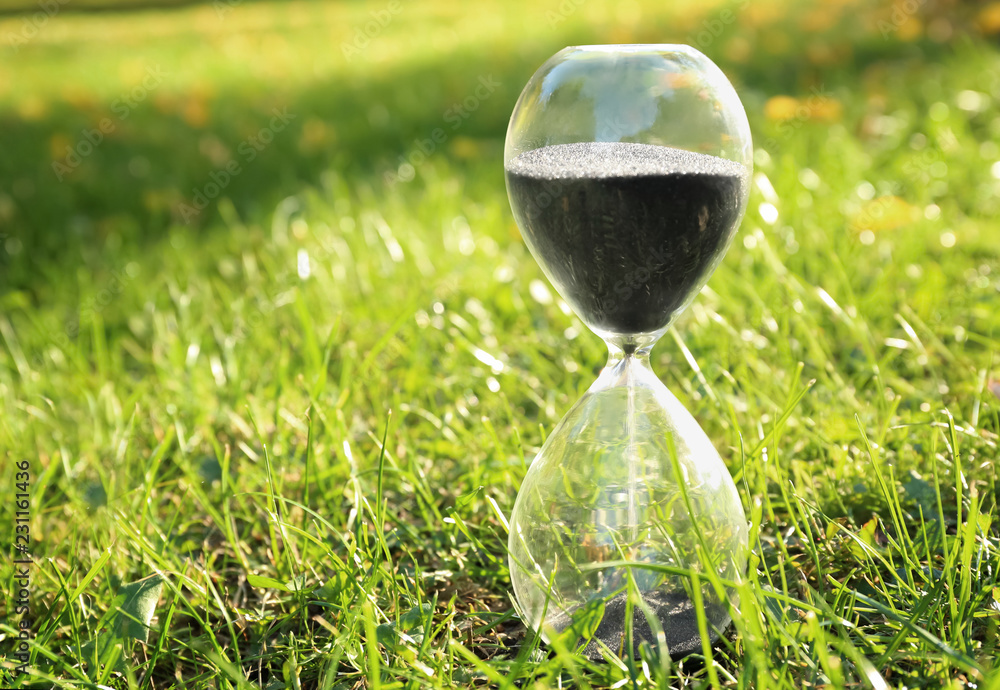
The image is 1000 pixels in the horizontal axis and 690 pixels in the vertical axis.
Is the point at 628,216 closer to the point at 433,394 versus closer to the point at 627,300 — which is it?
the point at 627,300

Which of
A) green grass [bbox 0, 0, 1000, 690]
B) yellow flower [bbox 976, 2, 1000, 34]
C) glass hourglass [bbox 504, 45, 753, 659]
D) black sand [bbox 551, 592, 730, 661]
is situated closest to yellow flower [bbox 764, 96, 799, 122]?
green grass [bbox 0, 0, 1000, 690]

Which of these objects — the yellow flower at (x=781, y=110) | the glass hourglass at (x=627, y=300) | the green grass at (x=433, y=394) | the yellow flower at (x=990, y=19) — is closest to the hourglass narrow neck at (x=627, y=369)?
the glass hourglass at (x=627, y=300)

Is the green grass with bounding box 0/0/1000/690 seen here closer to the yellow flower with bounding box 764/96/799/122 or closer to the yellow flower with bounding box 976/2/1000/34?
the yellow flower with bounding box 764/96/799/122

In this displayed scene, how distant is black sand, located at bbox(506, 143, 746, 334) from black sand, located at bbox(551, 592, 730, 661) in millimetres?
396

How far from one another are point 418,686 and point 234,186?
2999mm

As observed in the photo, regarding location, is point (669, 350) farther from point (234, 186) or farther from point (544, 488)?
point (234, 186)

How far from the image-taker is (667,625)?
131 centimetres

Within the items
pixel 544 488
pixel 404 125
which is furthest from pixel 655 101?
pixel 404 125

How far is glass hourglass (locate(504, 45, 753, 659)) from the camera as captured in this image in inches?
45.5

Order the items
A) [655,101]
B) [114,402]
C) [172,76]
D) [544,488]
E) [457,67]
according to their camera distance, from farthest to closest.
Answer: [172,76] < [457,67] < [114,402] < [544,488] < [655,101]

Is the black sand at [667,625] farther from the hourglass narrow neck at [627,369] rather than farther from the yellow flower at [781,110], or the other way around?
the yellow flower at [781,110]

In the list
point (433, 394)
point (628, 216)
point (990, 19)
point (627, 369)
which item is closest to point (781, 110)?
point (433, 394)

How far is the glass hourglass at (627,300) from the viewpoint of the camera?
3.79ft

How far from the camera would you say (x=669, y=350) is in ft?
7.29
